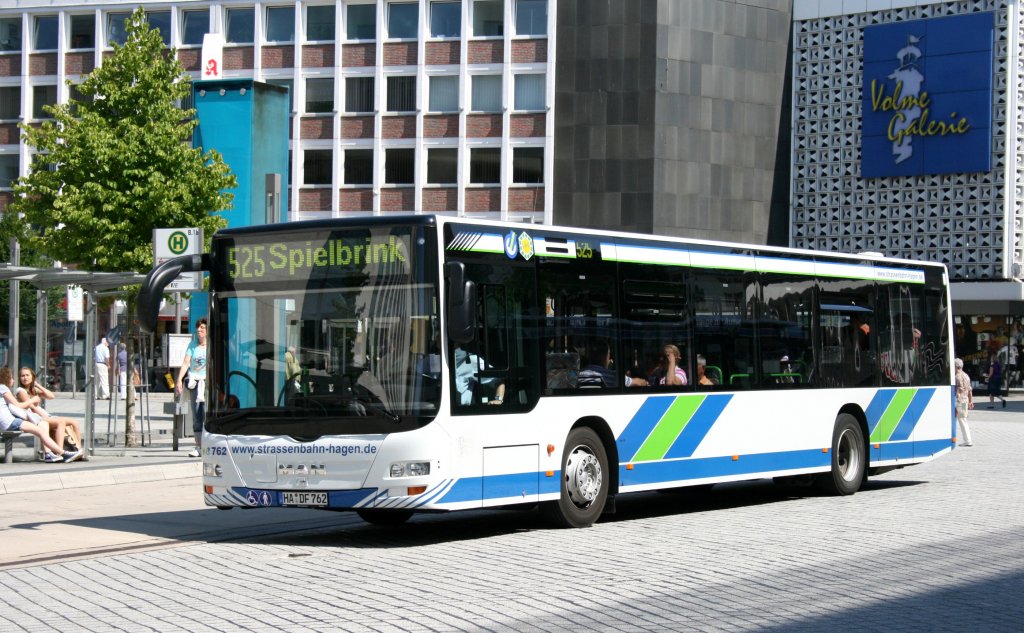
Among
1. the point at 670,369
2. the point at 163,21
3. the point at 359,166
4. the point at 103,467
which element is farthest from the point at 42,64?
the point at 670,369

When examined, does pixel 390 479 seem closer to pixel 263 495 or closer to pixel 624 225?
pixel 263 495

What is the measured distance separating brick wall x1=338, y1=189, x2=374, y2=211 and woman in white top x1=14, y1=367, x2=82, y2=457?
41.7m

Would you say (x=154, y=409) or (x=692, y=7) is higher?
(x=692, y=7)

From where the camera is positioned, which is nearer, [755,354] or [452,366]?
[452,366]

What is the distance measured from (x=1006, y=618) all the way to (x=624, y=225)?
51.9 meters

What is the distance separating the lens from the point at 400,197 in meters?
61.5

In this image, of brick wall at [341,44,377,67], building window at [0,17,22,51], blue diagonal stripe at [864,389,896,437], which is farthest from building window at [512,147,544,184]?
blue diagonal stripe at [864,389,896,437]

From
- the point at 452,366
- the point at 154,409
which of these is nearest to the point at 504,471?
the point at 452,366

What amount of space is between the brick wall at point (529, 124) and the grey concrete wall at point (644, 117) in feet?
2.17

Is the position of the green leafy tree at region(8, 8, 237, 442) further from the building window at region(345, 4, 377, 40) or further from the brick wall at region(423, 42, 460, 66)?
the building window at region(345, 4, 377, 40)

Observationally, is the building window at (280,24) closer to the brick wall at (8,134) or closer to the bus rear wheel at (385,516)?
the brick wall at (8,134)

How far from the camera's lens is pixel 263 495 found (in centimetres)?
1258

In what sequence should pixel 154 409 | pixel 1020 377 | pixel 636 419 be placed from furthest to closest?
1. pixel 1020 377
2. pixel 154 409
3. pixel 636 419

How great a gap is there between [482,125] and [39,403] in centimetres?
4220
